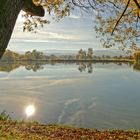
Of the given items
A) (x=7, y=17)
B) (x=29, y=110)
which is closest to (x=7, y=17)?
(x=7, y=17)

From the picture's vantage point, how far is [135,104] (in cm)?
4509

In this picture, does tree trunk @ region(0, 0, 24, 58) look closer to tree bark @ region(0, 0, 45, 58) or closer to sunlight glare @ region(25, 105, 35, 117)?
tree bark @ region(0, 0, 45, 58)

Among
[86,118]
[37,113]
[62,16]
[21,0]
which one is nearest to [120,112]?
[86,118]

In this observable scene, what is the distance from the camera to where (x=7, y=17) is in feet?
17.3

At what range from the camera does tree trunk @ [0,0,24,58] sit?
205 inches

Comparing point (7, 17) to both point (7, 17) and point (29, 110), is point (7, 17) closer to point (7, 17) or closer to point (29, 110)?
point (7, 17)

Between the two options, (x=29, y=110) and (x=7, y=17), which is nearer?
(x=7, y=17)

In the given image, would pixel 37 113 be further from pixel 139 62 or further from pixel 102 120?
pixel 139 62

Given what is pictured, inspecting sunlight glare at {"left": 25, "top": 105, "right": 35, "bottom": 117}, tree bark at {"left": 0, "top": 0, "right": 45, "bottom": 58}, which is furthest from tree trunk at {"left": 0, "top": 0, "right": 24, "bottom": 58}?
sunlight glare at {"left": 25, "top": 105, "right": 35, "bottom": 117}

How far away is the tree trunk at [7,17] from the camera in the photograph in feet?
17.1

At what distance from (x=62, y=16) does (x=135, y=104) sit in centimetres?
3435

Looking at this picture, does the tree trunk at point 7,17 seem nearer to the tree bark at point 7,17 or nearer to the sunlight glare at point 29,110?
the tree bark at point 7,17

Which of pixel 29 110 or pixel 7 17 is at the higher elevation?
pixel 7 17

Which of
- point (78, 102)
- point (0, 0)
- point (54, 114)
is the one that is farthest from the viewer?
point (78, 102)
